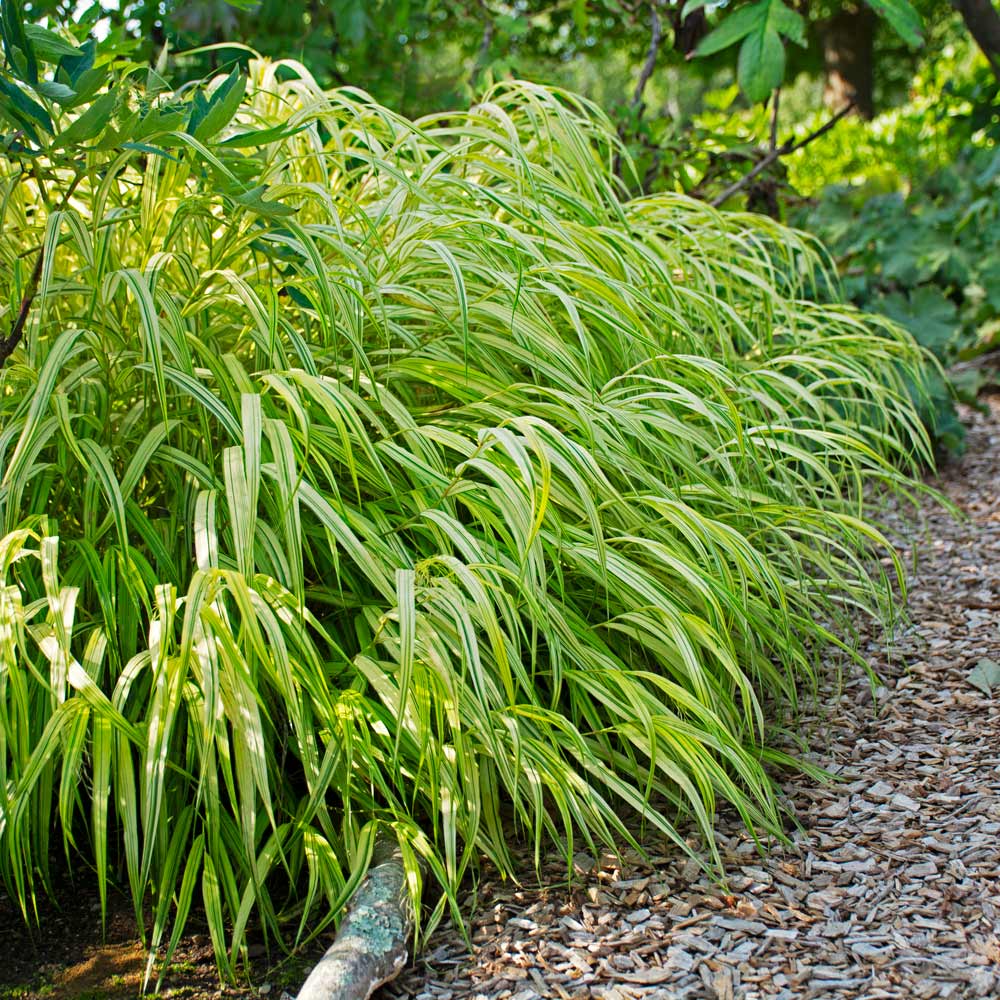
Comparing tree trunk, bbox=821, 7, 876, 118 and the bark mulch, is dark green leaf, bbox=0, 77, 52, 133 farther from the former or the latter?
tree trunk, bbox=821, 7, 876, 118

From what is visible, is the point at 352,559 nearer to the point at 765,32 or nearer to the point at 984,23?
the point at 765,32

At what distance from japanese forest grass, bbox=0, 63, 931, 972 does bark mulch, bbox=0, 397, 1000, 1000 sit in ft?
0.23

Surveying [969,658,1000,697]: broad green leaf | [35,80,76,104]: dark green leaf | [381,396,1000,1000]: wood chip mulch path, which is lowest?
[381,396,1000,1000]: wood chip mulch path

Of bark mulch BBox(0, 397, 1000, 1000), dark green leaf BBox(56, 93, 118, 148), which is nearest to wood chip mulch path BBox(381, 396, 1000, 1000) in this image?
bark mulch BBox(0, 397, 1000, 1000)

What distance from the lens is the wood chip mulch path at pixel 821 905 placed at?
1224mm

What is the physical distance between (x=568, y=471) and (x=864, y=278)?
251cm

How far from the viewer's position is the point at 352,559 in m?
1.55

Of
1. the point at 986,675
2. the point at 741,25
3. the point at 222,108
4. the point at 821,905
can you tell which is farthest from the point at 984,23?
the point at 821,905

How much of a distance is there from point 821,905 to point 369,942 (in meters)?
0.55

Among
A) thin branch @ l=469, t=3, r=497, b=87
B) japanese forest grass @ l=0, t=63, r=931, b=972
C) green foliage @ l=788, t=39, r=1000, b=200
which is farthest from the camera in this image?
green foliage @ l=788, t=39, r=1000, b=200

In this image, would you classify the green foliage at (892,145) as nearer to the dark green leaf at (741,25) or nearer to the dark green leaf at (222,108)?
the dark green leaf at (741,25)

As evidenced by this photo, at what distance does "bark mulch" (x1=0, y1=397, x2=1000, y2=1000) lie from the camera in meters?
1.23

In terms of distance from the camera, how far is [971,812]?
4.97 feet

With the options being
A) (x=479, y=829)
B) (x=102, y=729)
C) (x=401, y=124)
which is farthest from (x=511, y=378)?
(x=102, y=729)
